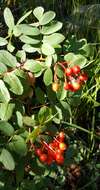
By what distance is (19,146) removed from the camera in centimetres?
116

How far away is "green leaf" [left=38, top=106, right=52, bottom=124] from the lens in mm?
1201

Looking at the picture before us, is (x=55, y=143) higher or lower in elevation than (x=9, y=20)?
lower

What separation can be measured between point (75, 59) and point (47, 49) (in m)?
0.07

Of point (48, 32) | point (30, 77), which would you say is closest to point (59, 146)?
Result: point (30, 77)

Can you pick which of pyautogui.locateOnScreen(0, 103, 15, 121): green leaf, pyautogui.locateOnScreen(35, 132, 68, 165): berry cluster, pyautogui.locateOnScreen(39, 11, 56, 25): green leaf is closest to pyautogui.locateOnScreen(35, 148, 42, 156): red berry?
pyautogui.locateOnScreen(35, 132, 68, 165): berry cluster

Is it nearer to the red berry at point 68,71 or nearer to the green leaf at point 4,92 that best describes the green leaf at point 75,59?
the red berry at point 68,71

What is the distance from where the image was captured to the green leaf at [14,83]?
1.14 metres

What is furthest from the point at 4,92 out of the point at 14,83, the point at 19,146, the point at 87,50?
the point at 87,50

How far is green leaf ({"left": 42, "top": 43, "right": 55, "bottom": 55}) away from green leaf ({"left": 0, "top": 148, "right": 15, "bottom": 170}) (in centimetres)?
26

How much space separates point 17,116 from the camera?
1.20m

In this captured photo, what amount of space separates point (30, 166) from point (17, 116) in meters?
0.16

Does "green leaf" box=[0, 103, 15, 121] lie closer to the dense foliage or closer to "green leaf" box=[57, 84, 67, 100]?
the dense foliage

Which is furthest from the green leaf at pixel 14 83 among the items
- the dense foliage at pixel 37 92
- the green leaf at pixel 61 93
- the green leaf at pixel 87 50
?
the green leaf at pixel 87 50

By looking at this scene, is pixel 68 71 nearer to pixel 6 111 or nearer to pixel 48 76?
pixel 48 76
